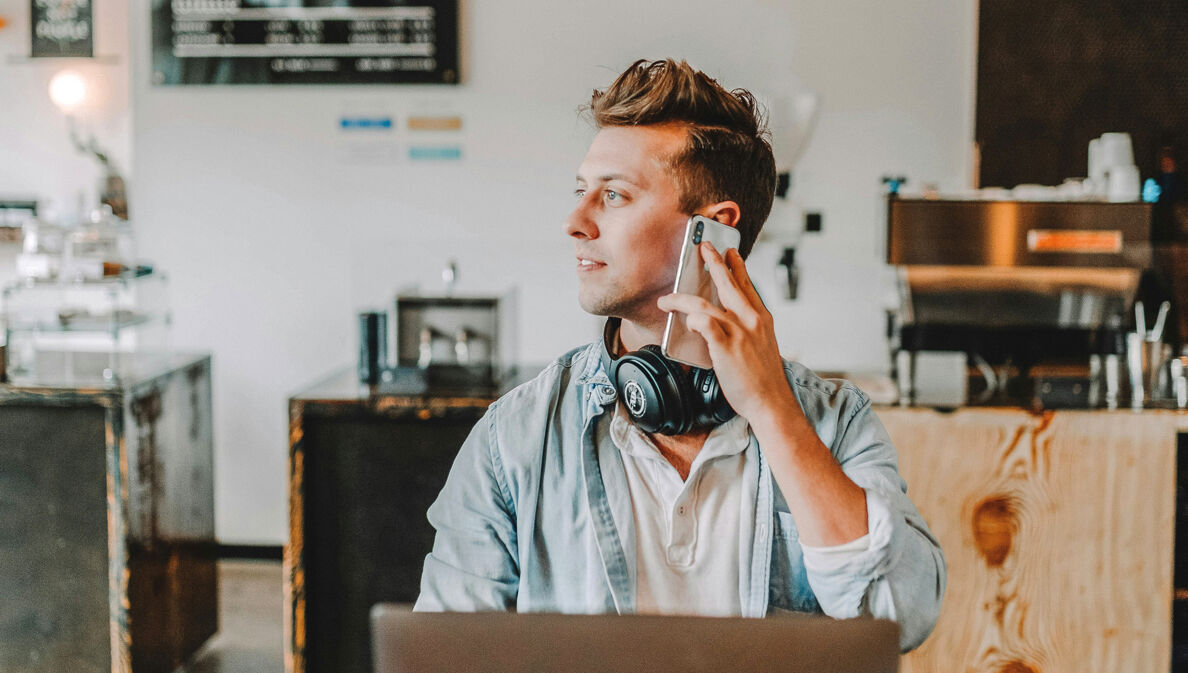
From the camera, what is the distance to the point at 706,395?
47.0 inches

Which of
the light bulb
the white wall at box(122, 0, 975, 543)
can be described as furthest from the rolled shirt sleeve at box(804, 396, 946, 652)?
the light bulb

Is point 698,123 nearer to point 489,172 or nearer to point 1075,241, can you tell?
point 1075,241

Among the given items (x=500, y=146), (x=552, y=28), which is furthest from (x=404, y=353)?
(x=552, y=28)

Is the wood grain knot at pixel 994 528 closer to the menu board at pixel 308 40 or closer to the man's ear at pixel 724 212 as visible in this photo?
the man's ear at pixel 724 212

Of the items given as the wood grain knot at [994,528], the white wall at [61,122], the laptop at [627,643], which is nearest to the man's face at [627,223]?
the laptop at [627,643]

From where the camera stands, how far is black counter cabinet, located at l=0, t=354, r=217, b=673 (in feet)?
8.05

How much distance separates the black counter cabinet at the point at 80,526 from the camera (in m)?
2.45

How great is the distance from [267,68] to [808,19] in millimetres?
1920

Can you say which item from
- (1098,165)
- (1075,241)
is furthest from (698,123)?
(1098,165)

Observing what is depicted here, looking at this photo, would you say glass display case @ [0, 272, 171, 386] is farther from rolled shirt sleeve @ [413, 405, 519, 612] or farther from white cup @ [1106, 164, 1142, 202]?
white cup @ [1106, 164, 1142, 202]

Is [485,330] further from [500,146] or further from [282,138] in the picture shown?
[282,138]

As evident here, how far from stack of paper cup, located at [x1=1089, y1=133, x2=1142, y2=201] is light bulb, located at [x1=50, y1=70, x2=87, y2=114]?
4055 mm

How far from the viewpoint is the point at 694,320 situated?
1.07 m

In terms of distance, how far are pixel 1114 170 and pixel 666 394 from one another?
2006mm
